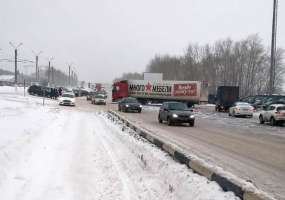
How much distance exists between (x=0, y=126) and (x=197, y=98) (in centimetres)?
5115

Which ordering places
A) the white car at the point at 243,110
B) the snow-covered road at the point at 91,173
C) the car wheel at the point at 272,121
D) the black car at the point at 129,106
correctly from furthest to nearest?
the black car at the point at 129,106, the white car at the point at 243,110, the car wheel at the point at 272,121, the snow-covered road at the point at 91,173

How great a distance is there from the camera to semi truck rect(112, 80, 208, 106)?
68.3 m

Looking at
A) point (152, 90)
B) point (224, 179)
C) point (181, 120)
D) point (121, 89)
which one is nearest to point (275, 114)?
point (181, 120)

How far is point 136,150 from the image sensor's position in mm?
15648

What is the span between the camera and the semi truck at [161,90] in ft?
224

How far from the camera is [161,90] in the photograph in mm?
70250

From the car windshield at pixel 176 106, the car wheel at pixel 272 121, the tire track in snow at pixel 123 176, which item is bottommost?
the car wheel at pixel 272 121

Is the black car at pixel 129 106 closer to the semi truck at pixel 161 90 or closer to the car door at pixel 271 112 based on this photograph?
the car door at pixel 271 112

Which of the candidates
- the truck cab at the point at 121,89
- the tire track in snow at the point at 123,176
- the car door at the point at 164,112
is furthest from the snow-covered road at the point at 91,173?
the truck cab at the point at 121,89

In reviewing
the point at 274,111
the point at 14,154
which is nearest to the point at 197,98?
the point at 274,111

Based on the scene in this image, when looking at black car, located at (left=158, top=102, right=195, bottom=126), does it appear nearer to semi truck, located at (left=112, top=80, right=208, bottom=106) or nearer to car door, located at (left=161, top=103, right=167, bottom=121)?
car door, located at (left=161, top=103, right=167, bottom=121)

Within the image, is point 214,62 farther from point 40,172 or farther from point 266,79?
point 40,172

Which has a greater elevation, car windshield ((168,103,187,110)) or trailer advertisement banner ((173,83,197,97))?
trailer advertisement banner ((173,83,197,97))

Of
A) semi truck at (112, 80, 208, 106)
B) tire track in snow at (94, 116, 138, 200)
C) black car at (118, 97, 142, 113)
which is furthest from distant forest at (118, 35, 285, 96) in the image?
tire track in snow at (94, 116, 138, 200)
